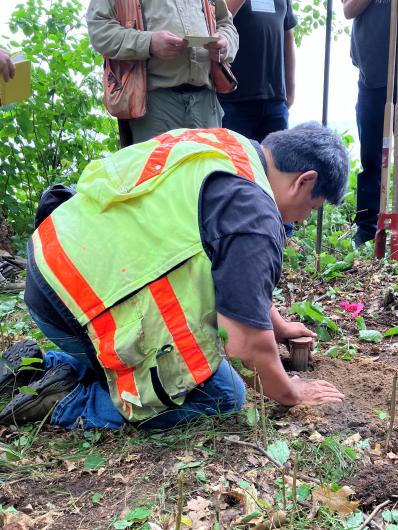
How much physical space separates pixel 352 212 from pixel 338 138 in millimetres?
3981

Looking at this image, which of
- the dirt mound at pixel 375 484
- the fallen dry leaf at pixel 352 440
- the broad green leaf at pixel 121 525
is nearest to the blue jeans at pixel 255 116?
the fallen dry leaf at pixel 352 440

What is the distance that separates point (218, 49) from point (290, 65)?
56.0 inches

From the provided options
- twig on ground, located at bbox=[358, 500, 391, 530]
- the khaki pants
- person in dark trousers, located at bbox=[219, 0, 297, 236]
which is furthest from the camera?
person in dark trousers, located at bbox=[219, 0, 297, 236]

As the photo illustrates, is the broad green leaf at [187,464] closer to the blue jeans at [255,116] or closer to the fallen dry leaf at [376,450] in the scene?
the fallen dry leaf at [376,450]

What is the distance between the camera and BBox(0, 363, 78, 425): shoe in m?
2.43

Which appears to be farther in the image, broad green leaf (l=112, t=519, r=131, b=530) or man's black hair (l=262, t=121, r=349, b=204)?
man's black hair (l=262, t=121, r=349, b=204)

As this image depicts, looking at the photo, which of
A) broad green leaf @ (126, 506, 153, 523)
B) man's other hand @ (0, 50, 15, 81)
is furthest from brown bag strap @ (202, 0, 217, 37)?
broad green leaf @ (126, 506, 153, 523)

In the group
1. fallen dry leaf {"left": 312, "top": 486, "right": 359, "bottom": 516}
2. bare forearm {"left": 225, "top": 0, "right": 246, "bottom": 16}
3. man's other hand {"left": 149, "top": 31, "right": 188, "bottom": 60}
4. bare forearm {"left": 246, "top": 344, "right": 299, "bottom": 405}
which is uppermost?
bare forearm {"left": 225, "top": 0, "right": 246, "bottom": 16}

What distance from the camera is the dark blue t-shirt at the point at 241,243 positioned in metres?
1.97

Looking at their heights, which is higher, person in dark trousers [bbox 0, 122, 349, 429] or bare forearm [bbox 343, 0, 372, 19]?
bare forearm [bbox 343, 0, 372, 19]

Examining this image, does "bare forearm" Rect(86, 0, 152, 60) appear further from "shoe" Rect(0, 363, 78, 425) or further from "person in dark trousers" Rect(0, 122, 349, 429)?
"shoe" Rect(0, 363, 78, 425)

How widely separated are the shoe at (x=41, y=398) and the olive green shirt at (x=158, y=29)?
183 centimetres

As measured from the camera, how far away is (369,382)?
2.67 meters

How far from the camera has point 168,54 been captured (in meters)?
3.38
